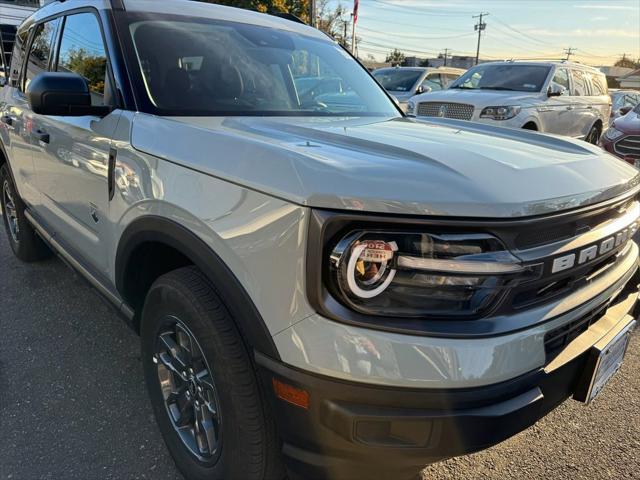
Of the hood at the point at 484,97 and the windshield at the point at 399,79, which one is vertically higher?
the windshield at the point at 399,79

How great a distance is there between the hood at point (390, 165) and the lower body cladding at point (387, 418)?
0.42 m

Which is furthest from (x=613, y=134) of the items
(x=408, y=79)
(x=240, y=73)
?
(x=240, y=73)

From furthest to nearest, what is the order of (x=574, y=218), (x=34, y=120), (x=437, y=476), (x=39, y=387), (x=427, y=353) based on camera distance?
(x=34, y=120) → (x=39, y=387) → (x=437, y=476) → (x=574, y=218) → (x=427, y=353)

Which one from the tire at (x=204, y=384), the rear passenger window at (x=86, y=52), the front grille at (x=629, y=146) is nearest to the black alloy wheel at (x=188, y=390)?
the tire at (x=204, y=384)

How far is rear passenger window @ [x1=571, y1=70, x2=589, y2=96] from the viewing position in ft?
32.8

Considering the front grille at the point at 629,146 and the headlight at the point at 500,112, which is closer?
the front grille at the point at 629,146

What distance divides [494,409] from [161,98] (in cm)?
183

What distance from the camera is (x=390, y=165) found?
5.01 ft

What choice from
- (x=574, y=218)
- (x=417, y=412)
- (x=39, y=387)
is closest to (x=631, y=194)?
(x=574, y=218)

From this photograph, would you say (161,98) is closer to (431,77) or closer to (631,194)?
(631,194)

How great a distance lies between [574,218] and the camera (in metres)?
1.59

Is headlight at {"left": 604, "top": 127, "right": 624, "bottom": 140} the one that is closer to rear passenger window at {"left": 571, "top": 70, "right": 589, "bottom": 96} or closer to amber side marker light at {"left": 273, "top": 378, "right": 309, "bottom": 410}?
rear passenger window at {"left": 571, "top": 70, "right": 589, "bottom": 96}

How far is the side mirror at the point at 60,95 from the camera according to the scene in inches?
87.0

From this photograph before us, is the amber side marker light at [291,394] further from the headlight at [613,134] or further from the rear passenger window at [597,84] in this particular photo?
the rear passenger window at [597,84]
